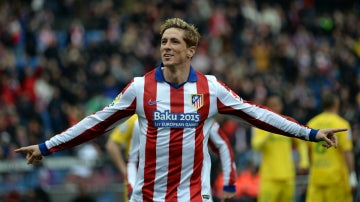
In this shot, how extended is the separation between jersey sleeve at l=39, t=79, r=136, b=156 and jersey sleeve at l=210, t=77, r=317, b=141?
0.65 metres

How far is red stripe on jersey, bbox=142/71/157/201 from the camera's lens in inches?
275

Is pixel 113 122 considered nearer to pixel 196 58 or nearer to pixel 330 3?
pixel 196 58

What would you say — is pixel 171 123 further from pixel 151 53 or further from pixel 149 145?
pixel 151 53

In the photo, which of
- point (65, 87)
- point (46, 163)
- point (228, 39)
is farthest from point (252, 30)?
point (46, 163)

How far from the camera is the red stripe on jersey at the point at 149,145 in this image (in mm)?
6988

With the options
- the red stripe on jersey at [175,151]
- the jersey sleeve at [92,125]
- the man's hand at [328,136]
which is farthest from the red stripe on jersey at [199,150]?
the man's hand at [328,136]

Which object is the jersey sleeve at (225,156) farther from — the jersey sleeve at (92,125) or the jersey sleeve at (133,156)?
the jersey sleeve at (92,125)

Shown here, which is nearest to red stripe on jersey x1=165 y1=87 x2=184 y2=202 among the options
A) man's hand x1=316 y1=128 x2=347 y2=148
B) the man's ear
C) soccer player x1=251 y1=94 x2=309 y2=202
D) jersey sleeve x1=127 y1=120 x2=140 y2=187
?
the man's ear

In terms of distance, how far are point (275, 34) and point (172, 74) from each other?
58.0 ft

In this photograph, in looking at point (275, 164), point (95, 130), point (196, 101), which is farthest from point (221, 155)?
point (275, 164)

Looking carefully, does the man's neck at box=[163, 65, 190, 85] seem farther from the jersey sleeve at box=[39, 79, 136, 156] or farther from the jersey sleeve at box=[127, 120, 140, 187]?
the jersey sleeve at box=[127, 120, 140, 187]

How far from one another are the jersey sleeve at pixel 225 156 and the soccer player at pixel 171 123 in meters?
2.26

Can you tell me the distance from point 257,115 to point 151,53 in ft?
51.5

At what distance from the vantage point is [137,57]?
22.3m
